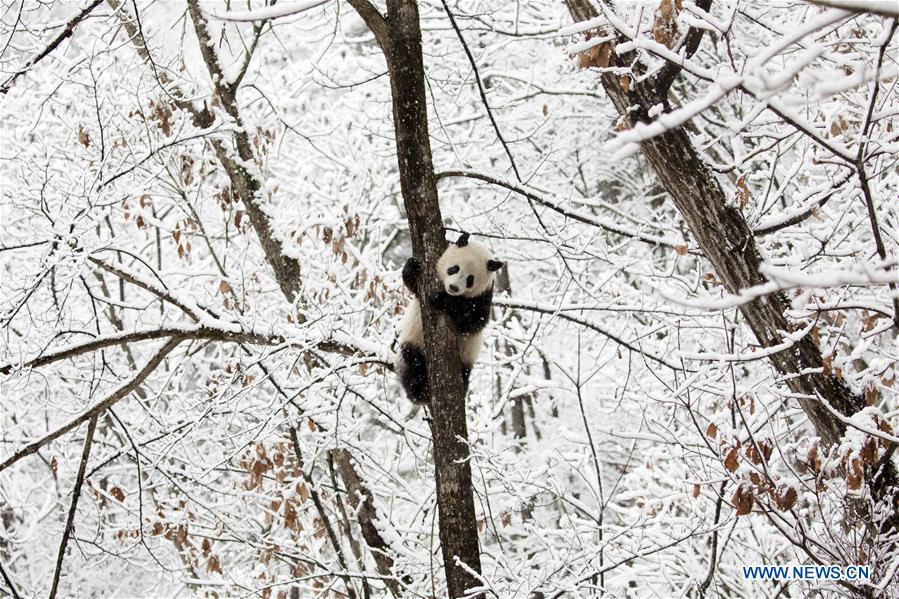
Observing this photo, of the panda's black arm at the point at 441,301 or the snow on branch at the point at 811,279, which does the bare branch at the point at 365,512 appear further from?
the snow on branch at the point at 811,279

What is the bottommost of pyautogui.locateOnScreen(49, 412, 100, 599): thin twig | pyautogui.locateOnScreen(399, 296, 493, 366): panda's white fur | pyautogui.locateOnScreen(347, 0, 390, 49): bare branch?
pyautogui.locateOnScreen(49, 412, 100, 599): thin twig

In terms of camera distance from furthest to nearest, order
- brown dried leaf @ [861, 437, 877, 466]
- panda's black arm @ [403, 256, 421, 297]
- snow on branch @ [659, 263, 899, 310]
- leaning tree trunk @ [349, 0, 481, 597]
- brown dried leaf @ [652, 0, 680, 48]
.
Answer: panda's black arm @ [403, 256, 421, 297]
leaning tree trunk @ [349, 0, 481, 597]
brown dried leaf @ [652, 0, 680, 48]
brown dried leaf @ [861, 437, 877, 466]
snow on branch @ [659, 263, 899, 310]

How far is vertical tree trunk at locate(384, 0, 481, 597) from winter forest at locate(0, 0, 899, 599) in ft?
0.04

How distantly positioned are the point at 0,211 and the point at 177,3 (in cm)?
436

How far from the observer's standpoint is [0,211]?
9.57 metres

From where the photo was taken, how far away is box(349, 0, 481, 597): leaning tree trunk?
119 inches

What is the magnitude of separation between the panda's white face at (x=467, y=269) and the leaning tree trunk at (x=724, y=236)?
3.59 feet

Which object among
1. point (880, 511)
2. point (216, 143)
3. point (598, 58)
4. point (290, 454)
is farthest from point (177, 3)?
Answer: point (880, 511)

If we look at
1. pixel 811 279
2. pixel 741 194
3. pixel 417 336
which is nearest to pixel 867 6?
pixel 811 279

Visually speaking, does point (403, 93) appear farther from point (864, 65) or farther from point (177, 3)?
point (177, 3)

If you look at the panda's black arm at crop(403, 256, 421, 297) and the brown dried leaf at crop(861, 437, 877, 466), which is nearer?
the brown dried leaf at crop(861, 437, 877, 466)

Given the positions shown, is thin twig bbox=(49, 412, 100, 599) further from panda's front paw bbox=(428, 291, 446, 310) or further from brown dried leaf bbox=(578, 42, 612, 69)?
brown dried leaf bbox=(578, 42, 612, 69)

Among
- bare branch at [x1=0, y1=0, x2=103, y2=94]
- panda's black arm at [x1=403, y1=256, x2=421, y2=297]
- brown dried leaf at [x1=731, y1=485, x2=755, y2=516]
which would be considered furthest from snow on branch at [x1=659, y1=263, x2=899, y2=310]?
bare branch at [x1=0, y1=0, x2=103, y2=94]

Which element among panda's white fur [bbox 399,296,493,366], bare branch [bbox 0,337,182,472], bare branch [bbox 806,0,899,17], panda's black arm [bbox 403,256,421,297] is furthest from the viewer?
panda's white fur [bbox 399,296,493,366]
